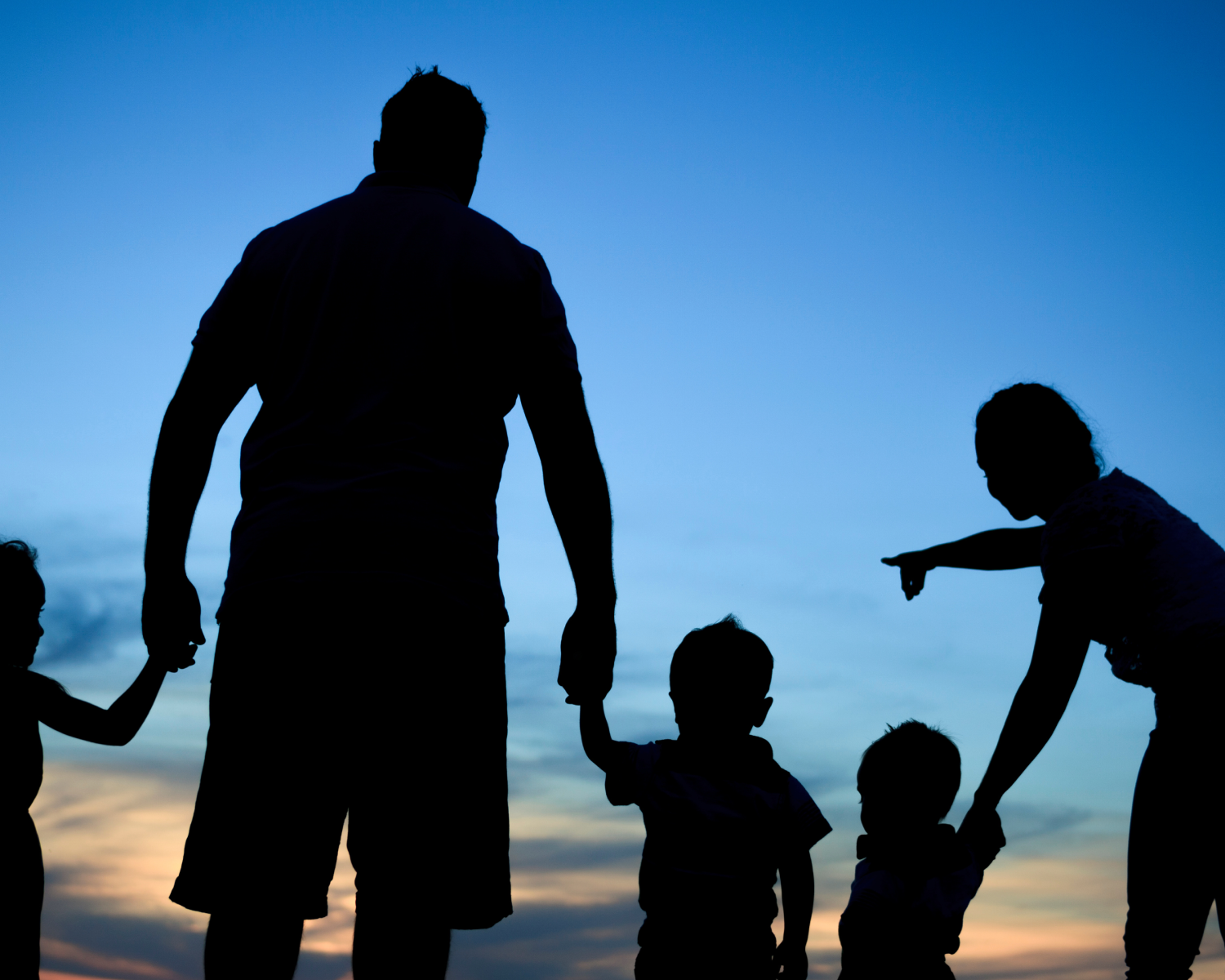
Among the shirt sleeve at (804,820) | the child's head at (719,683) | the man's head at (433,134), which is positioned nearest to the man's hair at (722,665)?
the child's head at (719,683)

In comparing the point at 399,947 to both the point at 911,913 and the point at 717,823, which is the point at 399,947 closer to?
the point at 717,823

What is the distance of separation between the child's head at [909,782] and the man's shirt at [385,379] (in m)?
2.22

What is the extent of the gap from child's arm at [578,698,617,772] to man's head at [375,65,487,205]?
145 centimetres

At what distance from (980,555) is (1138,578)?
2.99 feet

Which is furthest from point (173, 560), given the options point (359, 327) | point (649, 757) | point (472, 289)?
point (649, 757)

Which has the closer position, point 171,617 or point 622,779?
point 171,617

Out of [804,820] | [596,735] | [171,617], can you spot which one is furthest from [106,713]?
[804,820]

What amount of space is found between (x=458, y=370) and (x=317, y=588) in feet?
1.92

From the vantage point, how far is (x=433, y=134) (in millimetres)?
2770

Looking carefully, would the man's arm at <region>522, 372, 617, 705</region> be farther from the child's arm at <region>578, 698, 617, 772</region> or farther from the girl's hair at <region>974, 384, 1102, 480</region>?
the girl's hair at <region>974, 384, 1102, 480</region>

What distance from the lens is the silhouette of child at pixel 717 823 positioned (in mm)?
3545

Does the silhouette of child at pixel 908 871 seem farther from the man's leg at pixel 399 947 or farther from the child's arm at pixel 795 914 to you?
the man's leg at pixel 399 947

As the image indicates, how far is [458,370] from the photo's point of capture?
239cm

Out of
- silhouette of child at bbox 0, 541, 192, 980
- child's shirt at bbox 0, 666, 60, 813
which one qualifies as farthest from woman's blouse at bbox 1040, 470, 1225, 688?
child's shirt at bbox 0, 666, 60, 813
